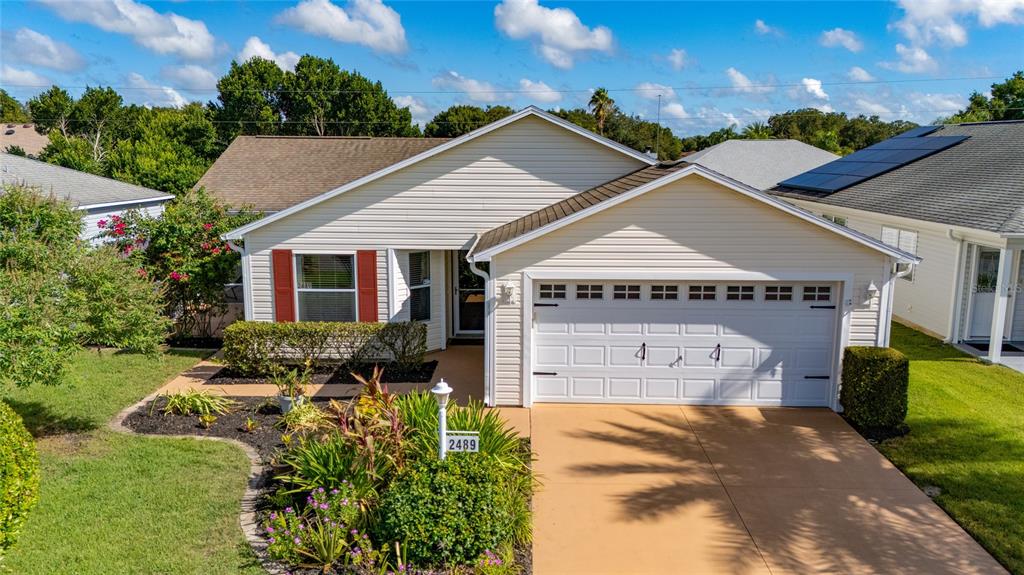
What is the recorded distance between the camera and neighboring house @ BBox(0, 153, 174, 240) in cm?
1803

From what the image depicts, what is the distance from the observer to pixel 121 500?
25.8 feet

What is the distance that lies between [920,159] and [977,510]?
15.6 m

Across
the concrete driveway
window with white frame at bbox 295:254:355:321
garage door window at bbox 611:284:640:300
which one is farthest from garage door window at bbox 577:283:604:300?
window with white frame at bbox 295:254:355:321

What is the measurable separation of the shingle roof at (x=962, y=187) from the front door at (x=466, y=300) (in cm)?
1007

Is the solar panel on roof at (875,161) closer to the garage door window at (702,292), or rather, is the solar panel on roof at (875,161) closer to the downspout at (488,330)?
the garage door window at (702,292)

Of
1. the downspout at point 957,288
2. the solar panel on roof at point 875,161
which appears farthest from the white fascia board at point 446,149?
the solar panel on roof at point 875,161

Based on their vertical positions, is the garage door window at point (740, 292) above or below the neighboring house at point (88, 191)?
below

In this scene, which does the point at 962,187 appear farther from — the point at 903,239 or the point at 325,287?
the point at 325,287

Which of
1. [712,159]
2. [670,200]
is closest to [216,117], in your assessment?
[712,159]

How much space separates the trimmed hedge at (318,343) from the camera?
43.5ft

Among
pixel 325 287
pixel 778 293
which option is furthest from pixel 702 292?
pixel 325 287

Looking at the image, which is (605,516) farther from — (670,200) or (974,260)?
(974,260)

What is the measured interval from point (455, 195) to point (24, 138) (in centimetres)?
5688

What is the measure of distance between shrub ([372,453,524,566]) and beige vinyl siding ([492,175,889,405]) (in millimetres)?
4470
